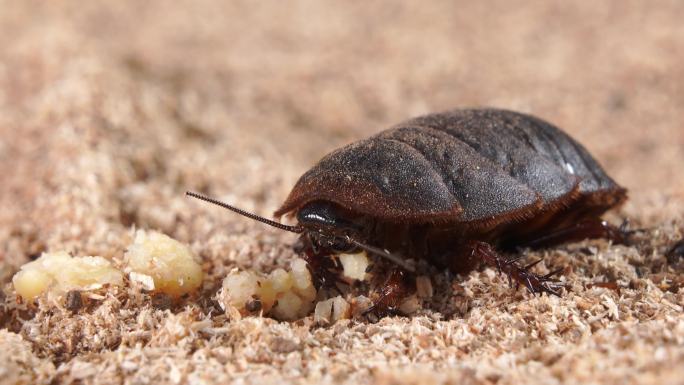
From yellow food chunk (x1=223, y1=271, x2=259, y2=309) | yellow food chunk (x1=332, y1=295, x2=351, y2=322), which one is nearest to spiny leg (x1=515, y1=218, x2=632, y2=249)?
yellow food chunk (x1=332, y1=295, x2=351, y2=322)

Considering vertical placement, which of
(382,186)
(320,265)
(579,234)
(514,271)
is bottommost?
(320,265)

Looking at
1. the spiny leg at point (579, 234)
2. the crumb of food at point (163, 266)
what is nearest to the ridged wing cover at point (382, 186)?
the crumb of food at point (163, 266)

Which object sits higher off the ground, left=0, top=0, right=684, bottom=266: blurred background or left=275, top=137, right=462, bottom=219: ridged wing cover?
left=0, top=0, right=684, bottom=266: blurred background

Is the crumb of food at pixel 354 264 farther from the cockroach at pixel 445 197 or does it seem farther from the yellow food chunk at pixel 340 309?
the yellow food chunk at pixel 340 309

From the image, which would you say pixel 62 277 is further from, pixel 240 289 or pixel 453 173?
pixel 453 173

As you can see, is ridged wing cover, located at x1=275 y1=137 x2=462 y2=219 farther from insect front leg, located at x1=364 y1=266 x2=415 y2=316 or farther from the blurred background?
the blurred background

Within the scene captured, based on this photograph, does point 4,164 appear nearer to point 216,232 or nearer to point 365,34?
point 216,232

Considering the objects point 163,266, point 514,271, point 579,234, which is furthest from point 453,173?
point 163,266
